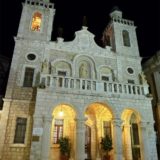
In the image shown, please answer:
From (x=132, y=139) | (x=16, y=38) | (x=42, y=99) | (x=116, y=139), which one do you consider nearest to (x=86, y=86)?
(x=42, y=99)

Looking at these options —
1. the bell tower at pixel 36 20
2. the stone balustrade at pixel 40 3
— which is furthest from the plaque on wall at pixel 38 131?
the stone balustrade at pixel 40 3

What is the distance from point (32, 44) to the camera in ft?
64.7

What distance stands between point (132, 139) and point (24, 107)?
10.4 metres

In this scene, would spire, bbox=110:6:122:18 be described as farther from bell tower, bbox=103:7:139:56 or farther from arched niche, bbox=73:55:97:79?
arched niche, bbox=73:55:97:79

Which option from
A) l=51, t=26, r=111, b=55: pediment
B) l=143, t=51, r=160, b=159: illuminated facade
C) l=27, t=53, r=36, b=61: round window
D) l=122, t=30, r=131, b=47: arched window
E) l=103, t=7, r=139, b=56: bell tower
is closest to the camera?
l=27, t=53, r=36, b=61: round window

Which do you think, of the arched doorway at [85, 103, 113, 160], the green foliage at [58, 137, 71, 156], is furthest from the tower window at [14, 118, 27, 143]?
the arched doorway at [85, 103, 113, 160]

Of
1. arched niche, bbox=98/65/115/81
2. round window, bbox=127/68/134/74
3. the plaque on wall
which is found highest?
round window, bbox=127/68/134/74

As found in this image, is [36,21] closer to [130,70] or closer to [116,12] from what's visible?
[116,12]

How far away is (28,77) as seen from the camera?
18078mm

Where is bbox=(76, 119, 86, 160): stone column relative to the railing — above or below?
below

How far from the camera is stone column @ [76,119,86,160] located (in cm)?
1323

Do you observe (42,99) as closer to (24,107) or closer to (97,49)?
(24,107)

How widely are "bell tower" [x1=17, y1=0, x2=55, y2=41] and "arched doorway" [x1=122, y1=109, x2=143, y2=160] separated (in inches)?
433

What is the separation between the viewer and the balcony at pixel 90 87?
1520 cm
